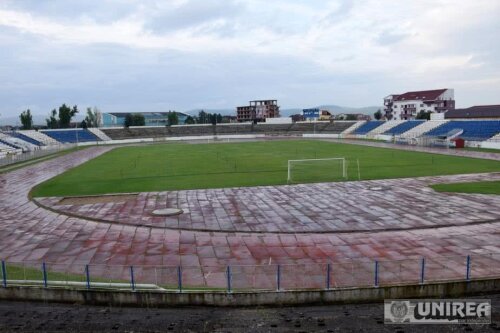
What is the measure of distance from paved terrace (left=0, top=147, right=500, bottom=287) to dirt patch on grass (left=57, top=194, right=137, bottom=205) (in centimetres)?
133

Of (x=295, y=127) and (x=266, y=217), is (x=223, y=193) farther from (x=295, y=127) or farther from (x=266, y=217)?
(x=295, y=127)

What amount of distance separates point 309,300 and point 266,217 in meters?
10.6

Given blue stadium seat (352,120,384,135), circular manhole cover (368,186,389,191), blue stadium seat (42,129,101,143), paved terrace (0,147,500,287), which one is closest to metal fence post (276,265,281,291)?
paved terrace (0,147,500,287)

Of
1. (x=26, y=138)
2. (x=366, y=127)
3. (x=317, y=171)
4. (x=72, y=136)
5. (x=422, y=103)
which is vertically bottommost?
(x=317, y=171)

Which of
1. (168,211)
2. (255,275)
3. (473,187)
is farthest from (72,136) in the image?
(255,275)

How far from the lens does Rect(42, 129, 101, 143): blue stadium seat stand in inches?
3887

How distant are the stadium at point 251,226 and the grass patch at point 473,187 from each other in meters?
0.13

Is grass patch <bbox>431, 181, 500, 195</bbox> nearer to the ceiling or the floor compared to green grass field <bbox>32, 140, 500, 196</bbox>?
nearer to the floor

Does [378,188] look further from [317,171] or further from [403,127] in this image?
[403,127]

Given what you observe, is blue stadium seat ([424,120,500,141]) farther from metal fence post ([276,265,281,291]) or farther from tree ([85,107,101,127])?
tree ([85,107,101,127])

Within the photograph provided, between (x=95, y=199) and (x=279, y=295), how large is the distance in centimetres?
2036

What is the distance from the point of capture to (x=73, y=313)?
45.2ft

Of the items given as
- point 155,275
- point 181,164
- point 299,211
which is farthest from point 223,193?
point 181,164

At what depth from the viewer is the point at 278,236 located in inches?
820
